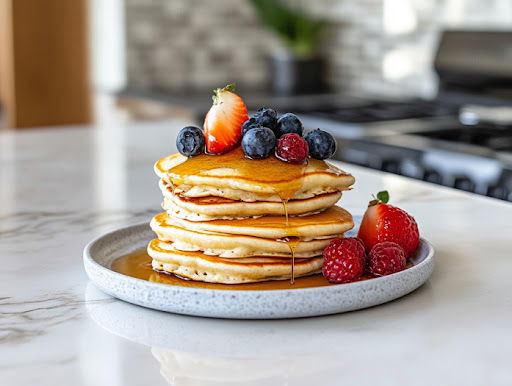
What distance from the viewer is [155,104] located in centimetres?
359

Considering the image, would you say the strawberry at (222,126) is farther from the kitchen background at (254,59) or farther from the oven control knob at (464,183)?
the kitchen background at (254,59)

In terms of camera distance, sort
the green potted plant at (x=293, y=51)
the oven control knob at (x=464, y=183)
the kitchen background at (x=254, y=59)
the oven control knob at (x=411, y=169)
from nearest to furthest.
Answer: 1. the oven control knob at (x=464, y=183)
2. the oven control knob at (x=411, y=169)
3. the kitchen background at (x=254, y=59)
4. the green potted plant at (x=293, y=51)

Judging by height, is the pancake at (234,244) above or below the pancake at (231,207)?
below

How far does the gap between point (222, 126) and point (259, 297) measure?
23 cm

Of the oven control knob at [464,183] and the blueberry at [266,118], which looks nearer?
the blueberry at [266,118]

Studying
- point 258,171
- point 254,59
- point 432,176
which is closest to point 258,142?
point 258,171

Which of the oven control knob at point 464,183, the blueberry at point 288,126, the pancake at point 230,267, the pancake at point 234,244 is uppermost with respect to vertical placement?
the blueberry at point 288,126

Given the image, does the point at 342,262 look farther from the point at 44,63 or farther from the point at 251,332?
the point at 44,63

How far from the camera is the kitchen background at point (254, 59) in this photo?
329 centimetres

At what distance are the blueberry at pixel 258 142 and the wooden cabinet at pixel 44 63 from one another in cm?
343

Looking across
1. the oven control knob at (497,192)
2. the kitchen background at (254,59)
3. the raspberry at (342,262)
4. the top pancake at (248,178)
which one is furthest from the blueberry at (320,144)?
the kitchen background at (254,59)

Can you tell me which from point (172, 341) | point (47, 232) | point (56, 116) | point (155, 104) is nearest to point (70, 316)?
A: point (172, 341)

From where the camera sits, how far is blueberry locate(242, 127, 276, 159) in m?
0.94

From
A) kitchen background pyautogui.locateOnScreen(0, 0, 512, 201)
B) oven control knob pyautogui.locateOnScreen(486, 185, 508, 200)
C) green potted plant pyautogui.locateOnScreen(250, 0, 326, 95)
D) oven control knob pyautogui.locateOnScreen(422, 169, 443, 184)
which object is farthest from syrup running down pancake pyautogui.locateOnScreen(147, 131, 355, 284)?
green potted plant pyautogui.locateOnScreen(250, 0, 326, 95)
